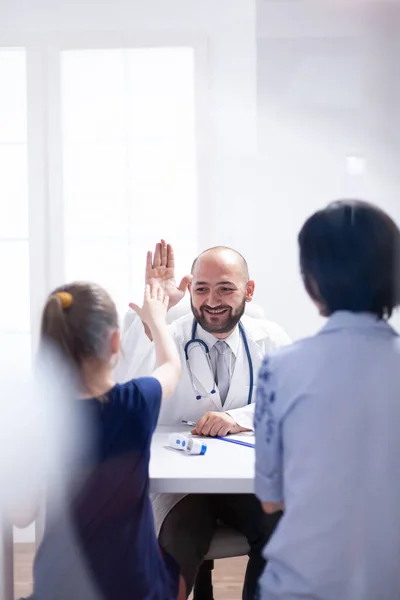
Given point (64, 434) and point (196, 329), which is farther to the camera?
point (196, 329)

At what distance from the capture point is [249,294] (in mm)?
2127

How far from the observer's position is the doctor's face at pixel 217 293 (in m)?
2.01

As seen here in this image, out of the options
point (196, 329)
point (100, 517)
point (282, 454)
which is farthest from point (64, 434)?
point (196, 329)

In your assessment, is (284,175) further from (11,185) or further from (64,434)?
(64,434)

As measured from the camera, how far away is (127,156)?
10.00 ft

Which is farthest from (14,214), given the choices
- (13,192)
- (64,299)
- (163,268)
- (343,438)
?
(343,438)

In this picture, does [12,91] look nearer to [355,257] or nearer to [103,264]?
[103,264]

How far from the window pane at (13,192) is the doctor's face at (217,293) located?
1.29 metres

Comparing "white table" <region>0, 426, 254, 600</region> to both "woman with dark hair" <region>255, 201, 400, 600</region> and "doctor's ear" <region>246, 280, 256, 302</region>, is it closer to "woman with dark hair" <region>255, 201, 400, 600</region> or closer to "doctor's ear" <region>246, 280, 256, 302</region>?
"woman with dark hair" <region>255, 201, 400, 600</region>

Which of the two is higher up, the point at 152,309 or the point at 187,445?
the point at 152,309

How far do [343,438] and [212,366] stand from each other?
38.6 inches

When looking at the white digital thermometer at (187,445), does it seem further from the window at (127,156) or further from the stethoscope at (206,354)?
the window at (127,156)

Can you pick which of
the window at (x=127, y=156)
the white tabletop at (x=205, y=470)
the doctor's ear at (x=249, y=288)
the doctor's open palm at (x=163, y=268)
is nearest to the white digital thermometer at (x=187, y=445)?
the white tabletop at (x=205, y=470)

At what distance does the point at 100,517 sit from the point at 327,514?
393 mm
